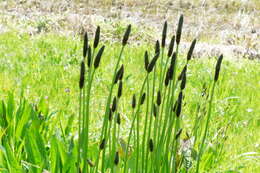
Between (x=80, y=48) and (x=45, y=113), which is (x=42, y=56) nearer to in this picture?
(x=80, y=48)

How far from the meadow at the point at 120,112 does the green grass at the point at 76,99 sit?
10 mm

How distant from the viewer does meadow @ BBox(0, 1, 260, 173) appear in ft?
5.21

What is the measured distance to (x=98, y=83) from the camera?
4.79 m

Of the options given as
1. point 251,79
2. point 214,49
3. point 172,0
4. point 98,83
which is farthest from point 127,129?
point 172,0

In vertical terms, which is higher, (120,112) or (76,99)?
(120,112)

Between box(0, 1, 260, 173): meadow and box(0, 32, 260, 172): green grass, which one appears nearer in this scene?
box(0, 1, 260, 173): meadow

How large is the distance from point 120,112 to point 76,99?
941mm

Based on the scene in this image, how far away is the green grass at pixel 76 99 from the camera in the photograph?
2.54 metres

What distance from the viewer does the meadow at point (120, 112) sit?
1.59m

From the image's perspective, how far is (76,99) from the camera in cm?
417

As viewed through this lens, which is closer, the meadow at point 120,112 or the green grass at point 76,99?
the meadow at point 120,112

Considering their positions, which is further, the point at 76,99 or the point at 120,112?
the point at 76,99

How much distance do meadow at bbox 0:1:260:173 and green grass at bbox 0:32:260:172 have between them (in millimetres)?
10

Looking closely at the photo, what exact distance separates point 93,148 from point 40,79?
2562 mm
